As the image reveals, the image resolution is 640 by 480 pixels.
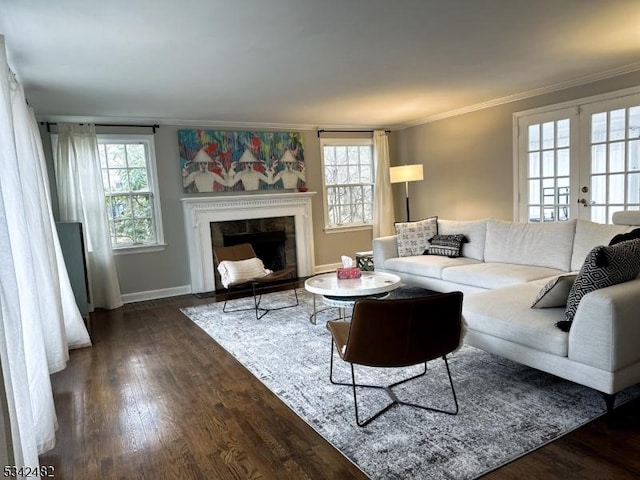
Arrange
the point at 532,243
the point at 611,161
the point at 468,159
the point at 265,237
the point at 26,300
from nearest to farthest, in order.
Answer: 1. the point at 26,300
2. the point at 532,243
3. the point at 611,161
4. the point at 468,159
5. the point at 265,237

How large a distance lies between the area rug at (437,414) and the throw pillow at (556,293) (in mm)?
480

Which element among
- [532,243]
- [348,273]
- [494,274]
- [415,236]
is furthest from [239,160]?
[532,243]

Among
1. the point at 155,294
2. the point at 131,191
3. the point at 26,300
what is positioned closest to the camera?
the point at 26,300

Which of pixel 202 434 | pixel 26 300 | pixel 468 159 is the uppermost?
pixel 468 159

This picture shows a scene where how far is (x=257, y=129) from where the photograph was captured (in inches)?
247

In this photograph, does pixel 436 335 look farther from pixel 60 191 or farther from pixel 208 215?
pixel 60 191

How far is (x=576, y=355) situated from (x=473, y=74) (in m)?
2.93

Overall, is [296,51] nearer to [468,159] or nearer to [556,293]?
[556,293]

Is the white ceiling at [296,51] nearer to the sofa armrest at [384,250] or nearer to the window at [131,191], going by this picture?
the window at [131,191]

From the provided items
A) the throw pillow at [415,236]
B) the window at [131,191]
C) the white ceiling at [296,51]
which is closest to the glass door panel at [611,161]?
the white ceiling at [296,51]

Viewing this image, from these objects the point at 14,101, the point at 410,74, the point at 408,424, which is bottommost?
the point at 408,424

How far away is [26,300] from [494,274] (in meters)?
3.59

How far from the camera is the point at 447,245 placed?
502 cm

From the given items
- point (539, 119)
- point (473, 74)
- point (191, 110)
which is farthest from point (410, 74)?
point (191, 110)
